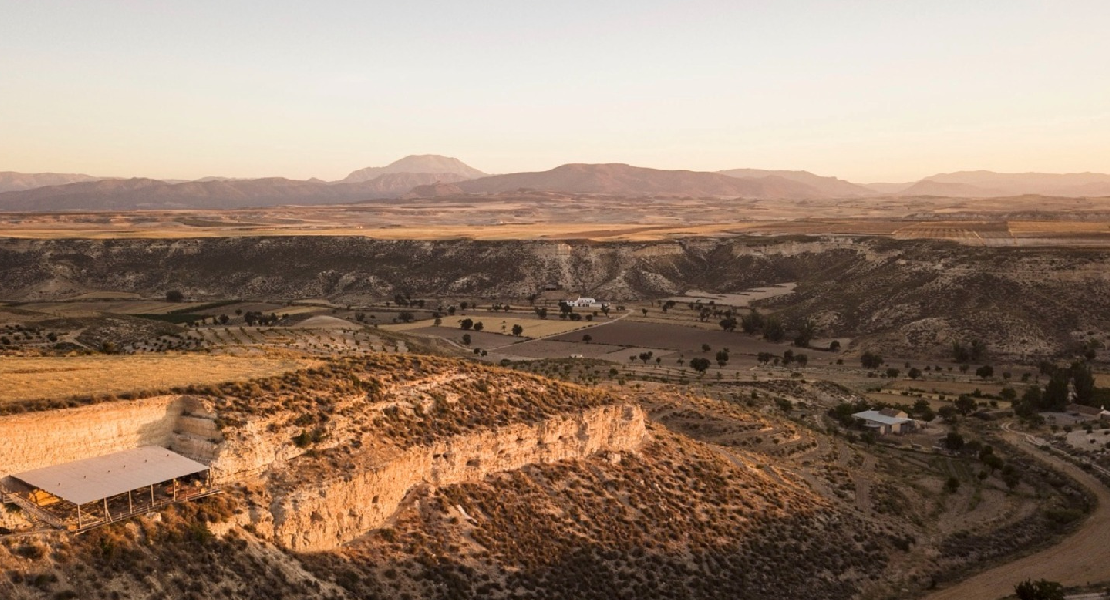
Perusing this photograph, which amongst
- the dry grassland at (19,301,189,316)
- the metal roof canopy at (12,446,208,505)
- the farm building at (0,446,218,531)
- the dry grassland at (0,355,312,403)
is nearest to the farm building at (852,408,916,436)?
the dry grassland at (0,355,312,403)

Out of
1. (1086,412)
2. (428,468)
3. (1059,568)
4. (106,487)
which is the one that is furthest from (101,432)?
(1086,412)

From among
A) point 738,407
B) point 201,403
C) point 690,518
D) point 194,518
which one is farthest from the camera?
point 738,407

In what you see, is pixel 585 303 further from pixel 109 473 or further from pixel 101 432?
pixel 109 473

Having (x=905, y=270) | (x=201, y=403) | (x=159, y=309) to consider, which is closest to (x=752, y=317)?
(x=905, y=270)

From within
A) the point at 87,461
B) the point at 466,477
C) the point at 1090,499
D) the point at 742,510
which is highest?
the point at 87,461

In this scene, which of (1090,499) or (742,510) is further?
(1090,499)

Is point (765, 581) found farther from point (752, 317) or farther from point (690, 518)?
point (752, 317)

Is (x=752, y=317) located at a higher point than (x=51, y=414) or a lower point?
lower

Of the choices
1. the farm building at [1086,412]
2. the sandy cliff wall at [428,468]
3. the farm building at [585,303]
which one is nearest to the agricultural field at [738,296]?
the farm building at [585,303]
